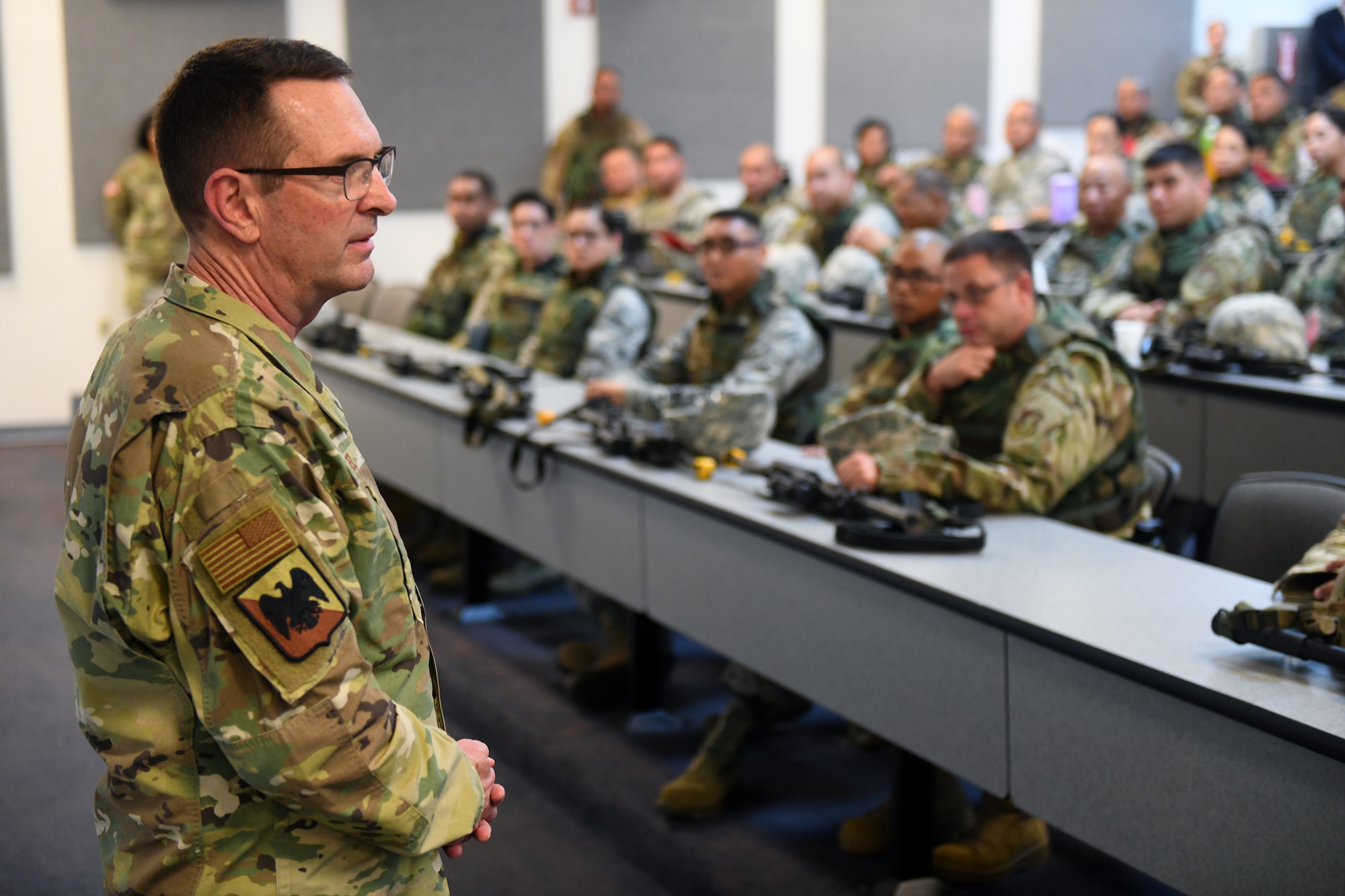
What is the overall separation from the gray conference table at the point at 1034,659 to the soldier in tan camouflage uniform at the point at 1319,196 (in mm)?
3188

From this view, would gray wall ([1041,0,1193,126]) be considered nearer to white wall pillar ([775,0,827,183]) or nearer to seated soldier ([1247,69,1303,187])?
seated soldier ([1247,69,1303,187])

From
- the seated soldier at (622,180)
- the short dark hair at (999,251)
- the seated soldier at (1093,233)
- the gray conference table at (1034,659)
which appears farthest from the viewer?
the seated soldier at (622,180)

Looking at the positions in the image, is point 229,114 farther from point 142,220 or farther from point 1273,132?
point 1273,132

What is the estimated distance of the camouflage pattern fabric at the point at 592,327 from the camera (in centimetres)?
415

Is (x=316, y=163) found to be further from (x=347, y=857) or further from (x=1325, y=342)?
(x=1325, y=342)

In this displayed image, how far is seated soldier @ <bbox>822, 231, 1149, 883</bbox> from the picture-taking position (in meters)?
2.25

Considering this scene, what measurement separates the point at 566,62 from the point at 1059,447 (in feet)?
21.5

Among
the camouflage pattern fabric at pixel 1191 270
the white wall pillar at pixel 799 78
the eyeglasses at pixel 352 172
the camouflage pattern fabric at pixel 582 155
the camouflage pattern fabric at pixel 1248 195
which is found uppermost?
the white wall pillar at pixel 799 78

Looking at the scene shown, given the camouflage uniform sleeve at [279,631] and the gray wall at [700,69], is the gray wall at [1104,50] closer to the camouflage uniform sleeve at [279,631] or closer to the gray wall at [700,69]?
the gray wall at [700,69]

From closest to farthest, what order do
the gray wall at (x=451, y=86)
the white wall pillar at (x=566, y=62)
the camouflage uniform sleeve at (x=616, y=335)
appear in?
the camouflage uniform sleeve at (x=616, y=335), the gray wall at (x=451, y=86), the white wall pillar at (x=566, y=62)

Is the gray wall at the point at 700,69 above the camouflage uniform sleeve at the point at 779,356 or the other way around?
above

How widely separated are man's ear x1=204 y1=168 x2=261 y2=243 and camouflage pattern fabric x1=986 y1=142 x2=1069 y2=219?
7.58m

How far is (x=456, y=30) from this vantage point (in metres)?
7.91

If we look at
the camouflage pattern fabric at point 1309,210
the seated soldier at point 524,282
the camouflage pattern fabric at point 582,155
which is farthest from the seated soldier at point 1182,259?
the camouflage pattern fabric at point 582,155
